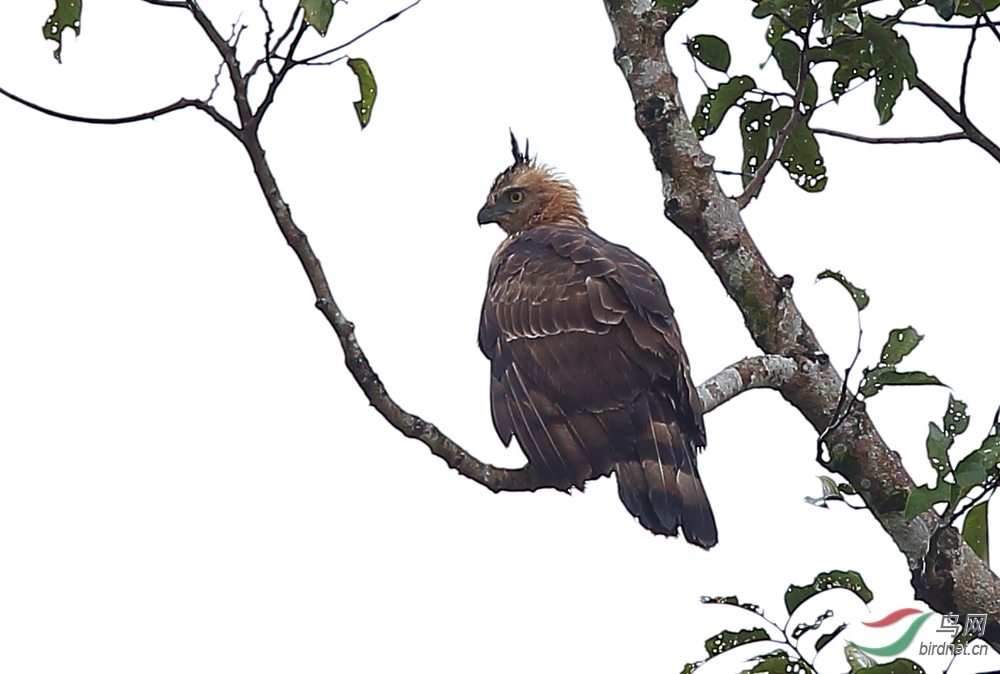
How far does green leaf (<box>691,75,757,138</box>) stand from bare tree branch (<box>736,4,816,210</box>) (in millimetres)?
215

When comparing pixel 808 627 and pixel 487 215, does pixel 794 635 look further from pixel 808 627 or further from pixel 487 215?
pixel 487 215

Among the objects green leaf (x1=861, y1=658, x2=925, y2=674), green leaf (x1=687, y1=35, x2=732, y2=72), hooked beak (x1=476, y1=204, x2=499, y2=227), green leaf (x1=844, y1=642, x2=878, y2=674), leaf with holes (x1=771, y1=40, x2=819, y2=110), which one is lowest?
green leaf (x1=861, y1=658, x2=925, y2=674)

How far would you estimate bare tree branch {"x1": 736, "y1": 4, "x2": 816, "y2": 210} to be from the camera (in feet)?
14.4

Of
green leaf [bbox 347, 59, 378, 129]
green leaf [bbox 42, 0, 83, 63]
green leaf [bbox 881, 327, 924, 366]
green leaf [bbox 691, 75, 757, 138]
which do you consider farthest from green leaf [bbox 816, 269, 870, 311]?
green leaf [bbox 42, 0, 83, 63]

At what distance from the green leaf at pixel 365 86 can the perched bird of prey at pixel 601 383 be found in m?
1.60

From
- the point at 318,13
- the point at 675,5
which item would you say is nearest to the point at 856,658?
the point at 675,5

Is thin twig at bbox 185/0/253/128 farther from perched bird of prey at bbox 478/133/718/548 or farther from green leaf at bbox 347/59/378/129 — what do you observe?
perched bird of prey at bbox 478/133/718/548

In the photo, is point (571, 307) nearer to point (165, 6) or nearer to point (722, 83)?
point (722, 83)

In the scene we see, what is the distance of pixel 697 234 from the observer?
5086mm

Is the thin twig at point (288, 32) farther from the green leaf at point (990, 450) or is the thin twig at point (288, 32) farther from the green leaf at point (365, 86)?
the green leaf at point (990, 450)

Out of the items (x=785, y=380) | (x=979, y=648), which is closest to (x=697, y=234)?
(x=785, y=380)

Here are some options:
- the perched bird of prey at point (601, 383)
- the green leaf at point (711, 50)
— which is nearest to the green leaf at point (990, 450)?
the perched bird of prey at point (601, 383)

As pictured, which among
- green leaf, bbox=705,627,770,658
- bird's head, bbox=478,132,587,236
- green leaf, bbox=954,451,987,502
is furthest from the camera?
bird's head, bbox=478,132,587,236

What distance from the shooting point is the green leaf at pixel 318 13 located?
321 cm
